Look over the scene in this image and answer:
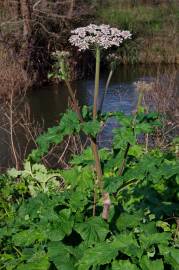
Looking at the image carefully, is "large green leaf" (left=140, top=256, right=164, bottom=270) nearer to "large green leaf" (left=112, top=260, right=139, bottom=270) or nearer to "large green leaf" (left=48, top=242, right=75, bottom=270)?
"large green leaf" (left=112, top=260, right=139, bottom=270)

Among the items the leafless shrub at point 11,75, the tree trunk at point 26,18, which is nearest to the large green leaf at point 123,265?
the leafless shrub at point 11,75

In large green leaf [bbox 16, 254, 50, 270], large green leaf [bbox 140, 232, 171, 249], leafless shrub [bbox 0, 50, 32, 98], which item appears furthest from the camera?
leafless shrub [bbox 0, 50, 32, 98]

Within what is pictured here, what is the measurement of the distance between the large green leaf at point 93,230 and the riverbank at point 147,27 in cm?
1842

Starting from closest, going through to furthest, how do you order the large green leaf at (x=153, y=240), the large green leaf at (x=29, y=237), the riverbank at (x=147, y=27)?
1. the large green leaf at (x=153, y=240)
2. the large green leaf at (x=29, y=237)
3. the riverbank at (x=147, y=27)

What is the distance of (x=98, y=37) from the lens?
8.00ft

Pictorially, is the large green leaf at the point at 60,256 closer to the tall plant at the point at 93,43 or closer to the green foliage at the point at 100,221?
the green foliage at the point at 100,221

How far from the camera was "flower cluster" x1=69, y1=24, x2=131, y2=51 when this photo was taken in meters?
2.44

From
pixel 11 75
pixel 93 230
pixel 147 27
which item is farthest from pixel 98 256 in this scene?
pixel 147 27

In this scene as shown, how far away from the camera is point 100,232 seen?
2.47m

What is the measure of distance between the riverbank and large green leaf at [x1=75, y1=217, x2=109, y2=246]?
18424 mm

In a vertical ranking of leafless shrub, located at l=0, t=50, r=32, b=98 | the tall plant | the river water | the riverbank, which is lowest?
the river water

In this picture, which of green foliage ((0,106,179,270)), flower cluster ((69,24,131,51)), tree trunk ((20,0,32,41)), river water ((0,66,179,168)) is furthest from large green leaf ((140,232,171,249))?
tree trunk ((20,0,32,41))

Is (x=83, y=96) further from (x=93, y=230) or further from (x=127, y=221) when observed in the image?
(x=93, y=230)

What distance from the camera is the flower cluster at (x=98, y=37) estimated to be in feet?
8.00
